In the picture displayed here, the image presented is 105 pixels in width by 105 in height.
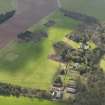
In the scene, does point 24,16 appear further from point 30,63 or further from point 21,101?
point 21,101

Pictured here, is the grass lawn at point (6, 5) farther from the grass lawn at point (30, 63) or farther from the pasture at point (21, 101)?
the pasture at point (21, 101)

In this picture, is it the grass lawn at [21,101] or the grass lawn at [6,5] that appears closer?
the grass lawn at [21,101]

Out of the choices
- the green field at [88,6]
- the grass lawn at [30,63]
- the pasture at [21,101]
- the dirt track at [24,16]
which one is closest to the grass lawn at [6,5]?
the dirt track at [24,16]

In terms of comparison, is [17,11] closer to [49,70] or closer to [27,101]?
[49,70]

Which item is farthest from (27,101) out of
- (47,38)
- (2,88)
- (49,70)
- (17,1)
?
(17,1)

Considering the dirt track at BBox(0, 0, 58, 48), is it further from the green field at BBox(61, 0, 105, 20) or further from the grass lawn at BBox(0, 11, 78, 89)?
the green field at BBox(61, 0, 105, 20)

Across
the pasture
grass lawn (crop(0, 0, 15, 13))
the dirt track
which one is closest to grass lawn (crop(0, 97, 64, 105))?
the pasture

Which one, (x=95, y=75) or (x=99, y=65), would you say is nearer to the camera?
(x=95, y=75)
